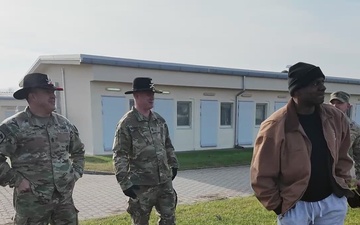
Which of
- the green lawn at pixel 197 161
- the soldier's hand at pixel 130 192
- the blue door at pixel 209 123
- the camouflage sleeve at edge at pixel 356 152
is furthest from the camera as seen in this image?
the blue door at pixel 209 123

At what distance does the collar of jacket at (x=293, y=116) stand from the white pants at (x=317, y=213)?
568 mm

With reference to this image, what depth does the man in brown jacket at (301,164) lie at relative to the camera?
2449 millimetres

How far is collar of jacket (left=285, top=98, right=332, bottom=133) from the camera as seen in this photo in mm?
2492

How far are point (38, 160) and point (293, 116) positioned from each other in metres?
2.30

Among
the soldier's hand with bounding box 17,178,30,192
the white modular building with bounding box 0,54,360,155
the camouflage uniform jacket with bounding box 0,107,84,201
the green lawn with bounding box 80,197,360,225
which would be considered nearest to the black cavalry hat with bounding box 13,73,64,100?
the camouflage uniform jacket with bounding box 0,107,84,201

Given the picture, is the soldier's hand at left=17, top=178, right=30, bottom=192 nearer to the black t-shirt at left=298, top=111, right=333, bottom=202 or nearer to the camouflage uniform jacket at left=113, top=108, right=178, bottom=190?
the camouflage uniform jacket at left=113, top=108, right=178, bottom=190

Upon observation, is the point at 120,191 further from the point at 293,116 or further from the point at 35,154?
the point at 293,116

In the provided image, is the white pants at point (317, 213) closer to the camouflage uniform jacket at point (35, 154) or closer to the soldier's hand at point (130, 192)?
the soldier's hand at point (130, 192)

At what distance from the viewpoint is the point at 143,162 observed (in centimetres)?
367

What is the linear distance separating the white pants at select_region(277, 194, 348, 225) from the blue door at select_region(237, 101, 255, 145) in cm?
1414

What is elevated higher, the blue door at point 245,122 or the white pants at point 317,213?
the white pants at point 317,213

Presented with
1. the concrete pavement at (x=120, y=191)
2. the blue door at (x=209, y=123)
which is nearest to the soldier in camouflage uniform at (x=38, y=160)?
the concrete pavement at (x=120, y=191)

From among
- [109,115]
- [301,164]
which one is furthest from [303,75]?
[109,115]

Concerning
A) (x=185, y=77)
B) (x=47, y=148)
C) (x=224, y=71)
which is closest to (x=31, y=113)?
(x=47, y=148)
